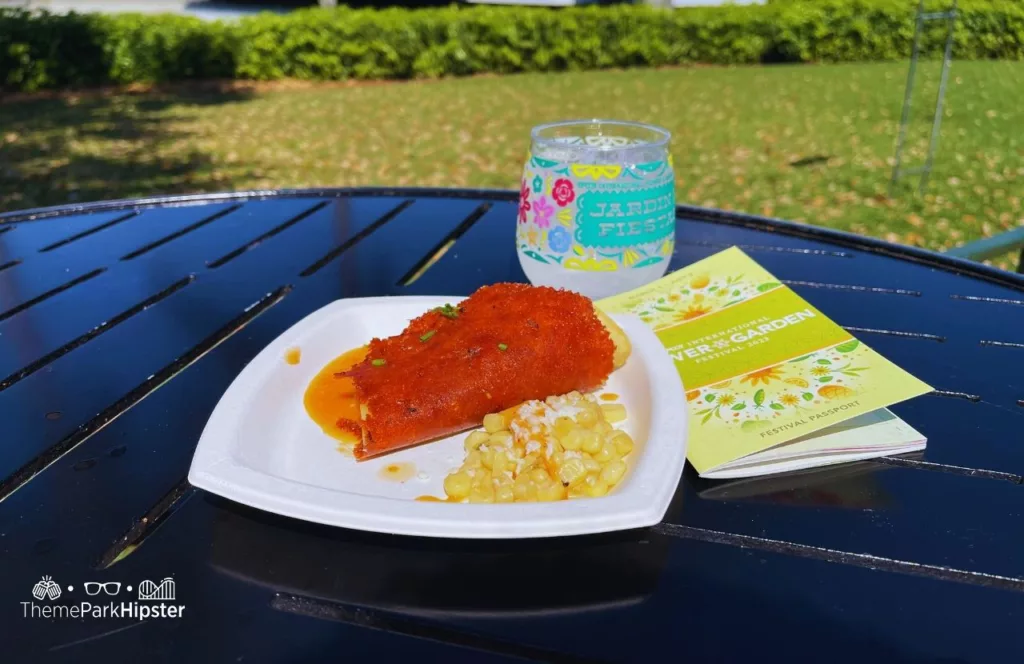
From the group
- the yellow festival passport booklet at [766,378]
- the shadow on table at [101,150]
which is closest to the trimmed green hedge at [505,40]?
the shadow on table at [101,150]

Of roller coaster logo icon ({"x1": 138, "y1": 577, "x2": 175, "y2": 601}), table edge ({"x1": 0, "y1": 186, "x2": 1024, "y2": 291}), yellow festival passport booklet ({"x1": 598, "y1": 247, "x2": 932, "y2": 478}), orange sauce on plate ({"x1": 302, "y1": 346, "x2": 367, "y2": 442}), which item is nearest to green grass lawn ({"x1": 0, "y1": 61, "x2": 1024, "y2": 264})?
table edge ({"x1": 0, "y1": 186, "x2": 1024, "y2": 291})

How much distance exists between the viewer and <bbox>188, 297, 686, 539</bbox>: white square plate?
0.69 meters

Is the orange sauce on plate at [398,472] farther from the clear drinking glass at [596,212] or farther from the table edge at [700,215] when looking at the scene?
the table edge at [700,215]

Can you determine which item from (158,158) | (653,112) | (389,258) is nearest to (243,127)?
(158,158)

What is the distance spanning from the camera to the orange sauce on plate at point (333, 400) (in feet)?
3.01

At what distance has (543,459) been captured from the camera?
2.66 feet

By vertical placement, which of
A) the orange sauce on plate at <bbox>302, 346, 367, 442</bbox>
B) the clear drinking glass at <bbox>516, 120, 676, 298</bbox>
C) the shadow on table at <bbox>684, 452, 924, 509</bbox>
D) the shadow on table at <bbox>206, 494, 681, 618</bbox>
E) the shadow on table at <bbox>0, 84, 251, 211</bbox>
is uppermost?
the clear drinking glass at <bbox>516, 120, 676, 298</bbox>

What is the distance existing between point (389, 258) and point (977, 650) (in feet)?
3.95

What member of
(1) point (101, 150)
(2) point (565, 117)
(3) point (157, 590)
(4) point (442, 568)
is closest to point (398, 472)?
(4) point (442, 568)

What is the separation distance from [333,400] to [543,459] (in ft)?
1.03

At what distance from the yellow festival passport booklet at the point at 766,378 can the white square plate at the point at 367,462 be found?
0.24ft

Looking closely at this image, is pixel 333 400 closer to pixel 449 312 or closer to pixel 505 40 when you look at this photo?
pixel 449 312

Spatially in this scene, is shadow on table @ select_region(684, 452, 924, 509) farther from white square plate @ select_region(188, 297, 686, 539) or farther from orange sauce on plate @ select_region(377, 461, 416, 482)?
orange sauce on plate @ select_region(377, 461, 416, 482)

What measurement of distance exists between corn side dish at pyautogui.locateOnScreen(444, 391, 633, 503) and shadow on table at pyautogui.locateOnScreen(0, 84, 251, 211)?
5597 mm
